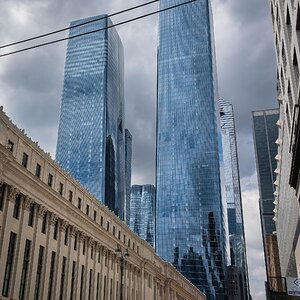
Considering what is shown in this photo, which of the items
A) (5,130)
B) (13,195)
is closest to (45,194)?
(13,195)

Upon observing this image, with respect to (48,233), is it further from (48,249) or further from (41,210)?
(41,210)

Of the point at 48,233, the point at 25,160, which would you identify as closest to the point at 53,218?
the point at 48,233

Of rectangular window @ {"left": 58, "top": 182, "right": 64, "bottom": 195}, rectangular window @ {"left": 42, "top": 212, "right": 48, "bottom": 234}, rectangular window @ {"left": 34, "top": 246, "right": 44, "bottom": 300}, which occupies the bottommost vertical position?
rectangular window @ {"left": 34, "top": 246, "right": 44, "bottom": 300}

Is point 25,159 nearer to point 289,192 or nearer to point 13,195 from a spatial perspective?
point 13,195

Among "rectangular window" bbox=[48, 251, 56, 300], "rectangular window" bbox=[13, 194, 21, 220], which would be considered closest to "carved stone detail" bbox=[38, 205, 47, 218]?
"rectangular window" bbox=[13, 194, 21, 220]

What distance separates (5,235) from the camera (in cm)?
4241

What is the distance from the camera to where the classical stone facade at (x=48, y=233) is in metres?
43.5

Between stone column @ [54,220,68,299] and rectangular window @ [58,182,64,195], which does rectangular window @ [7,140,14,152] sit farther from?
stone column @ [54,220,68,299]

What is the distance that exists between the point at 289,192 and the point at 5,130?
130 ft

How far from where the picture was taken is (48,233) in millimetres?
51375

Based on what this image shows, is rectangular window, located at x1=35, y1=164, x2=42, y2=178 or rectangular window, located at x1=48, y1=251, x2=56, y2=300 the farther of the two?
rectangular window, located at x1=48, y1=251, x2=56, y2=300

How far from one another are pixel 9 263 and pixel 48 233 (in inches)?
331

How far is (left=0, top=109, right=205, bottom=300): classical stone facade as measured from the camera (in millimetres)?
43500

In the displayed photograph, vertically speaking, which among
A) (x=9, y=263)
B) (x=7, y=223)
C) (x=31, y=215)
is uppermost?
(x=31, y=215)
